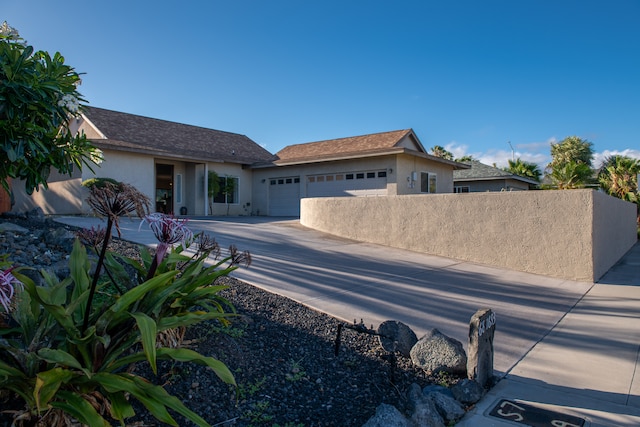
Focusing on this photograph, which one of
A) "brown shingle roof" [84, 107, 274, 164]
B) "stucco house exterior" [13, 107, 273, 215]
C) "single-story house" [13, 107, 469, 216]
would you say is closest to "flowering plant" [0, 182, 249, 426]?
"stucco house exterior" [13, 107, 273, 215]

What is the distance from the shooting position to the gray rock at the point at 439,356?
4.14m

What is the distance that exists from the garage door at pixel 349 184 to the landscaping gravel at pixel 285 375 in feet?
49.3

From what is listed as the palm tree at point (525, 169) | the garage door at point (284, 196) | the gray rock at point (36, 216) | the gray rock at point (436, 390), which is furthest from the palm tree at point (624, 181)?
the gray rock at point (36, 216)

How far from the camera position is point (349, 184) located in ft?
68.7

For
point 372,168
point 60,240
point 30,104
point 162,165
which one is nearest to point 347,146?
point 372,168

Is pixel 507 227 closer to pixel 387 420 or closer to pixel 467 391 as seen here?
pixel 467 391

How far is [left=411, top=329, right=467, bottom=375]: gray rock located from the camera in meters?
4.14

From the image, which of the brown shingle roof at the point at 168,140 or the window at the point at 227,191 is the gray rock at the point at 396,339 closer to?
the brown shingle roof at the point at 168,140

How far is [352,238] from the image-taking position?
1341 centimetres

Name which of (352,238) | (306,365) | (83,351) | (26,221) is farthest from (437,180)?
(83,351)

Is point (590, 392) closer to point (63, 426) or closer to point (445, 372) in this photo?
point (445, 372)

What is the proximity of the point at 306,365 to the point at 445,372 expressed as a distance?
1.40 meters

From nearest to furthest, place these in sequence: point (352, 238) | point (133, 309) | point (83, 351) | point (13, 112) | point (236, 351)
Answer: point (83, 351) < point (133, 309) < point (236, 351) < point (13, 112) < point (352, 238)

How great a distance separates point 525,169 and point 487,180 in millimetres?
8190
